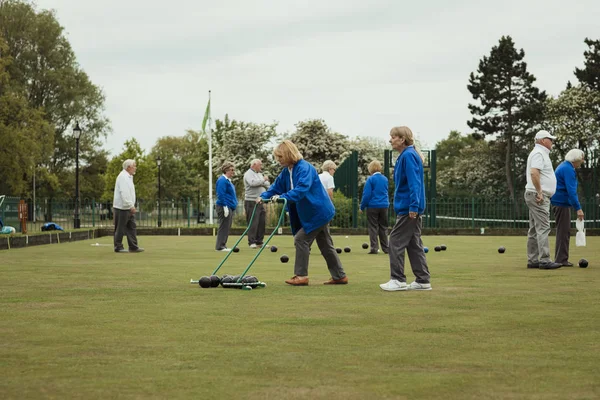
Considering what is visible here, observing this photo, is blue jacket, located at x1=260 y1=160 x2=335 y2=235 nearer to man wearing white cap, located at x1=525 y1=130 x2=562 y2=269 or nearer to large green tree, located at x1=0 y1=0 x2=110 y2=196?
man wearing white cap, located at x1=525 y1=130 x2=562 y2=269

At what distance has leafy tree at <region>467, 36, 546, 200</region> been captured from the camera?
55.8m

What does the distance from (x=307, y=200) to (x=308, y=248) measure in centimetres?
54

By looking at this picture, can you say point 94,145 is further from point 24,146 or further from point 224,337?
point 224,337

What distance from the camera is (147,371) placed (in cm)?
428

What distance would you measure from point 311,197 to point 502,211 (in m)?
21.4

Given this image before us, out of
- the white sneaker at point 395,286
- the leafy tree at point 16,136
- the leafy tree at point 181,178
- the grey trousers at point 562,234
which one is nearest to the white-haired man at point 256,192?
the grey trousers at point 562,234

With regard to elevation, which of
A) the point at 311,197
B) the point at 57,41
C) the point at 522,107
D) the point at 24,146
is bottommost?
the point at 311,197

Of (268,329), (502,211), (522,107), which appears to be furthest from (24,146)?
(268,329)

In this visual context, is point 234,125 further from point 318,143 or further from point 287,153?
point 287,153

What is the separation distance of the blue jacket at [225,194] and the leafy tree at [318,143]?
104 ft

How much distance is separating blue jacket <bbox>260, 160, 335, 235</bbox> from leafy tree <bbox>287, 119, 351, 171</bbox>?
128 ft

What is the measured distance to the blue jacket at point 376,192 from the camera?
1438 cm

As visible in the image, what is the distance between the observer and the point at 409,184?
8.23m

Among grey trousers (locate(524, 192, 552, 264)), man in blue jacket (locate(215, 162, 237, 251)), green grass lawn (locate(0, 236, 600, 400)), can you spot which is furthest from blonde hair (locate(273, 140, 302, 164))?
man in blue jacket (locate(215, 162, 237, 251))
